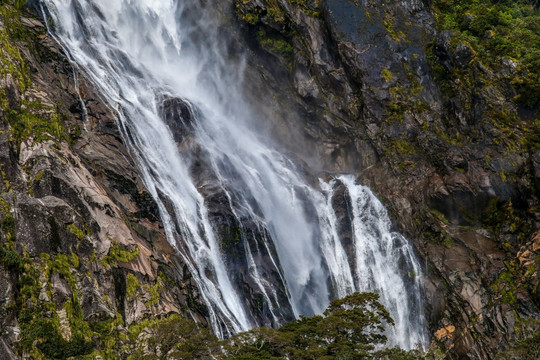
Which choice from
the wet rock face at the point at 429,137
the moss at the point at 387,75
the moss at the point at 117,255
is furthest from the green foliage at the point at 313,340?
the moss at the point at 387,75

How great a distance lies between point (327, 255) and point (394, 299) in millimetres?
5204

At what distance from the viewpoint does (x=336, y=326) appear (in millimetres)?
22656

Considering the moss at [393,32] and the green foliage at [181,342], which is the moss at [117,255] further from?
the moss at [393,32]

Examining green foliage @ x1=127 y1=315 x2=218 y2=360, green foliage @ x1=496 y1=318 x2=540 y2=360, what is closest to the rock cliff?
green foliage @ x1=127 y1=315 x2=218 y2=360

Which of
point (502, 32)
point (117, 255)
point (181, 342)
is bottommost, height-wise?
point (181, 342)

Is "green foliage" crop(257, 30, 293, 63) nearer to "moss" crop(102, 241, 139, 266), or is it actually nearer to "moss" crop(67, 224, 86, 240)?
"moss" crop(102, 241, 139, 266)

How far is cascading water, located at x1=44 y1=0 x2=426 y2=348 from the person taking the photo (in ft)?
102

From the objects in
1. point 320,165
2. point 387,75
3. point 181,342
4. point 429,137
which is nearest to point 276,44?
point 387,75

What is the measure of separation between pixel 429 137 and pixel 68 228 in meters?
26.6

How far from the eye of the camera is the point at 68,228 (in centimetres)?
2422

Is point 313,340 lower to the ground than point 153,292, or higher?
lower

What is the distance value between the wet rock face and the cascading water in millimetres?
1453

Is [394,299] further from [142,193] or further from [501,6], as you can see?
[501,6]

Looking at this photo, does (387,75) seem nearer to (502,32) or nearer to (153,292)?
(502,32)
